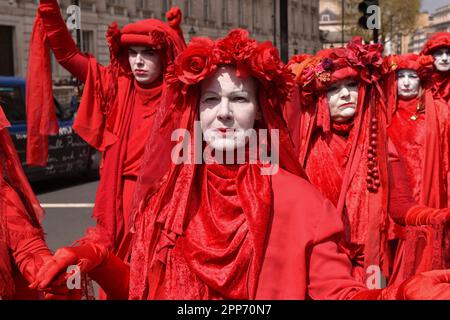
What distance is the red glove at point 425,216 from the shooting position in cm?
324

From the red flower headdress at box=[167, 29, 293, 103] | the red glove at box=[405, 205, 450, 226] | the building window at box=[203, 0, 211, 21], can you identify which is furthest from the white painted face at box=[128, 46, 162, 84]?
the building window at box=[203, 0, 211, 21]

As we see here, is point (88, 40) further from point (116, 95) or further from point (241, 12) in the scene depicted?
point (116, 95)

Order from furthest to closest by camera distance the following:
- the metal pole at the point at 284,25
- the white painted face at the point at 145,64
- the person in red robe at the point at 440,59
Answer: the metal pole at the point at 284,25 → the person in red robe at the point at 440,59 → the white painted face at the point at 145,64

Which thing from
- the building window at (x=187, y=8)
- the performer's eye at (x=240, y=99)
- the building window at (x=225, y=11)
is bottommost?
the performer's eye at (x=240, y=99)

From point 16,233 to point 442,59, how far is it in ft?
13.3

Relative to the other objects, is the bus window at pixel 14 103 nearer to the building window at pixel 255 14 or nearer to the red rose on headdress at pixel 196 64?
the red rose on headdress at pixel 196 64

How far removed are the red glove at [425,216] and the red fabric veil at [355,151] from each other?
23 centimetres

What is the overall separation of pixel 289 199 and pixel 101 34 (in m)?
26.6

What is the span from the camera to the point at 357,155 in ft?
12.4

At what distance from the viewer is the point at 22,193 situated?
269 centimetres

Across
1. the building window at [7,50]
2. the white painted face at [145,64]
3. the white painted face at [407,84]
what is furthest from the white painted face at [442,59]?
the building window at [7,50]

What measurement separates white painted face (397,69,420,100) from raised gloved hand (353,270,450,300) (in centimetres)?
371
